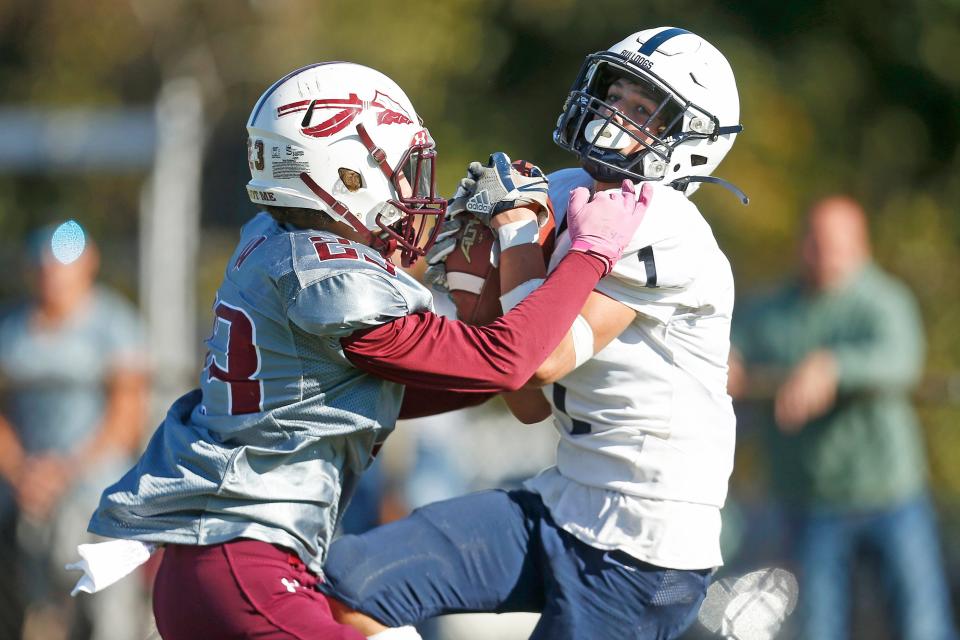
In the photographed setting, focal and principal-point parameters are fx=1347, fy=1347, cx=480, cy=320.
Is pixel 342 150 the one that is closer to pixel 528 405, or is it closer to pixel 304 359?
pixel 304 359

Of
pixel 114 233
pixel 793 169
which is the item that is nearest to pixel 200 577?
pixel 793 169

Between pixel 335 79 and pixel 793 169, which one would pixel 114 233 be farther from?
pixel 335 79

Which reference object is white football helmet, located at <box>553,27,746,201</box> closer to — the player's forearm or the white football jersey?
the white football jersey

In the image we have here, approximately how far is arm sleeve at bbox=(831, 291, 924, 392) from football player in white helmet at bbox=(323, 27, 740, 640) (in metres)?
2.66

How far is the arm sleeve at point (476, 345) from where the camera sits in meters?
2.95

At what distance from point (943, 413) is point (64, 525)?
571cm

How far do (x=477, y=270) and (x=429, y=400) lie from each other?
15.1 inches

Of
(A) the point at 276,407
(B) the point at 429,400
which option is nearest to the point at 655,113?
(B) the point at 429,400

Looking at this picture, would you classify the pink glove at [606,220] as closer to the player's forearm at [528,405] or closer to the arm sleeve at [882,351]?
the player's forearm at [528,405]

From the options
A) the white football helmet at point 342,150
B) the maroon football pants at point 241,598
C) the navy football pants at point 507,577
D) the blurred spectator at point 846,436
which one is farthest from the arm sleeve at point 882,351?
the maroon football pants at point 241,598

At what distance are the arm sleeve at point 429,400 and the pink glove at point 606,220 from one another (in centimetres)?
54

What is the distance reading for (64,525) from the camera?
6.30 metres

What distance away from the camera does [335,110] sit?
309cm

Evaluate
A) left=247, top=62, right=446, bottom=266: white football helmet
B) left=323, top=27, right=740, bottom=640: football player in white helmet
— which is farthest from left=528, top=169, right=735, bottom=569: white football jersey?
left=247, top=62, right=446, bottom=266: white football helmet
